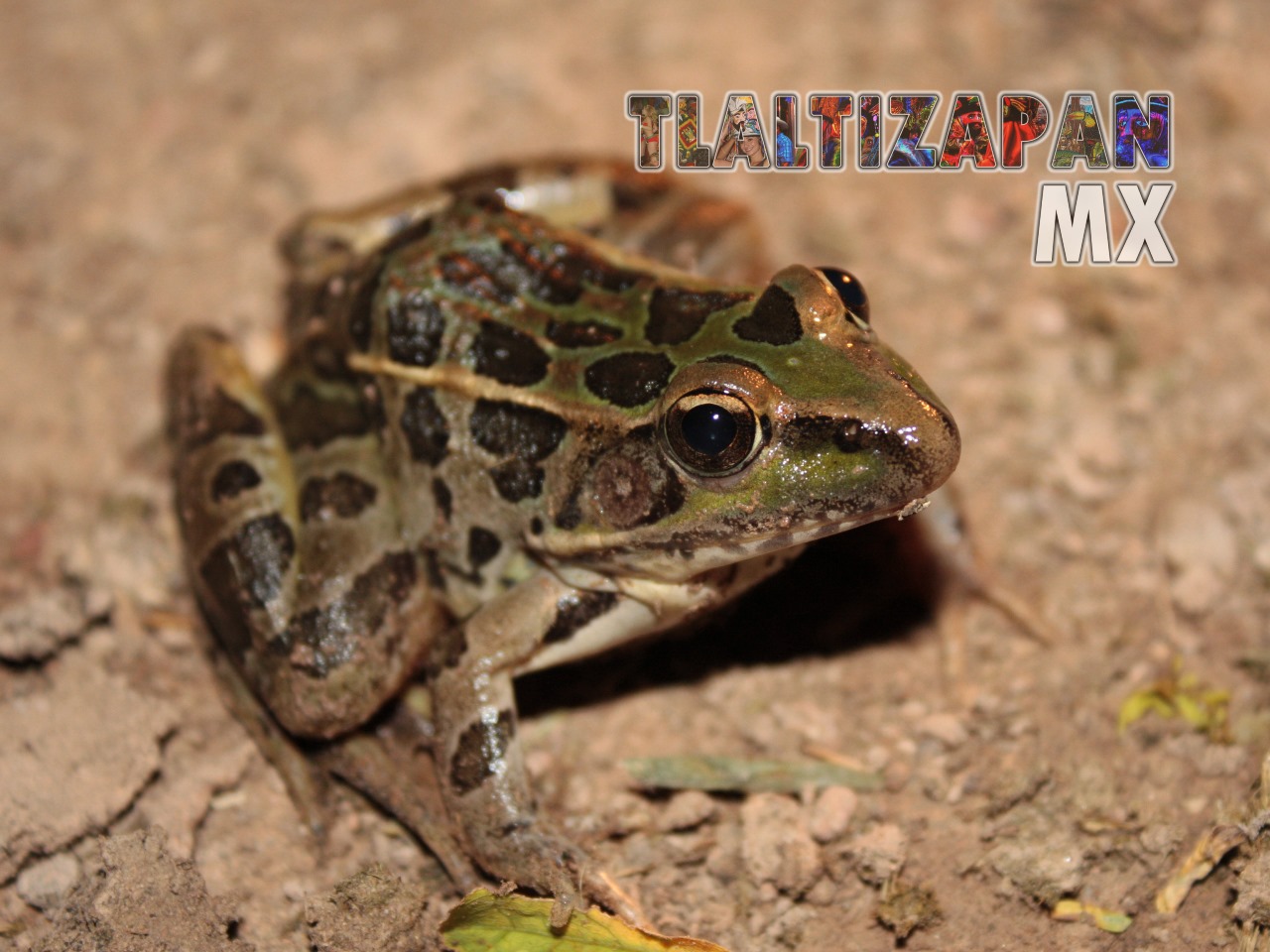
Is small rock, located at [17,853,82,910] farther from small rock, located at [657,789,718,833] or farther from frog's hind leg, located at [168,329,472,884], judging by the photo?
small rock, located at [657,789,718,833]

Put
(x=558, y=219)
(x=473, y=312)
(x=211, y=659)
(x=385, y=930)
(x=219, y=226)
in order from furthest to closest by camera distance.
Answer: (x=219, y=226), (x=558, y=219), (x=211, y=659), (x=473, y=312), (x=385, y=930)

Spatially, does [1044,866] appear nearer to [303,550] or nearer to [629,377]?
[629,377]

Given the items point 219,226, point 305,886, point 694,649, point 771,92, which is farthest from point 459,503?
point 771,92

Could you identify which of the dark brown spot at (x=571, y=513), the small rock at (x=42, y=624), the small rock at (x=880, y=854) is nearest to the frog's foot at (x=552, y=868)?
the small rock at (x=880, y=854)

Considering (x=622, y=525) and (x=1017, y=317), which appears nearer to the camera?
(x=622, y=525)

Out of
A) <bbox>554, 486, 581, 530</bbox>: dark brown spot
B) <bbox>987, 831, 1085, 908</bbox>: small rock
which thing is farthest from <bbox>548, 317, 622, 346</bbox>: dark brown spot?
<bbox>987, 831, 1085, 908</bbox>: small rock

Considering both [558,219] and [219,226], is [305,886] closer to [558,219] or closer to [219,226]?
[558,219]

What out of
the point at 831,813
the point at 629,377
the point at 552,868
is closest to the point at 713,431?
the point at 629,377
